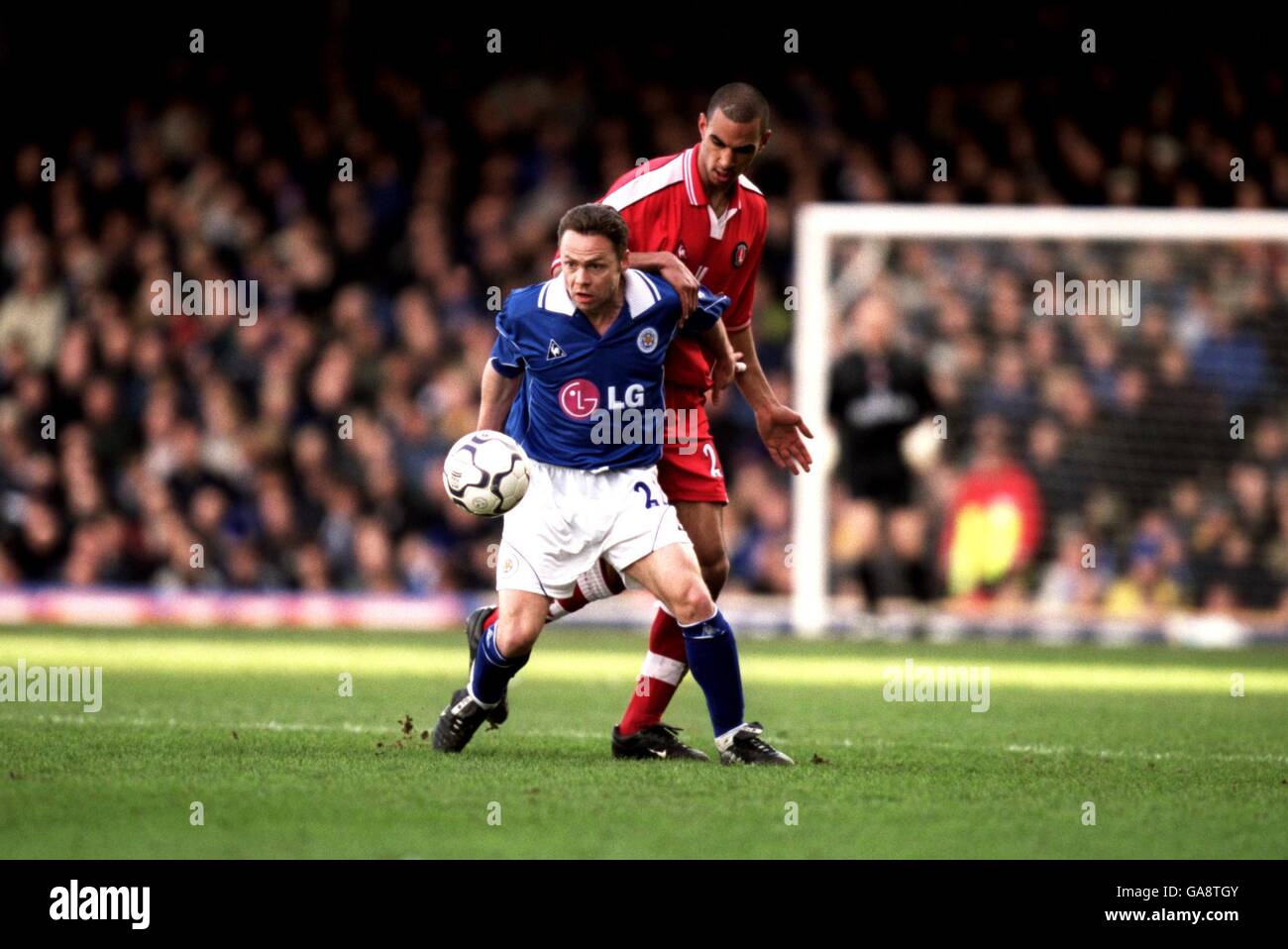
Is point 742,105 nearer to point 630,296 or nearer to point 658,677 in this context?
point 630,296

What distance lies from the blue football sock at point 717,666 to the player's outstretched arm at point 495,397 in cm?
97

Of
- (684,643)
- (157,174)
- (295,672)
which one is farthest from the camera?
(157,174)

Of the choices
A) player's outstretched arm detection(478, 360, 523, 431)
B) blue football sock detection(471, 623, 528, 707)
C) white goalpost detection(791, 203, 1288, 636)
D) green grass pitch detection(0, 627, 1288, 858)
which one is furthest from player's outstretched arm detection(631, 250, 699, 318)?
white goalpost detection(791, 203, 1288, 636)

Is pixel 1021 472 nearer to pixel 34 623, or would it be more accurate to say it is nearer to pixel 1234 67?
pixel 1234 67

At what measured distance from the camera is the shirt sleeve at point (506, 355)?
6.89 metres

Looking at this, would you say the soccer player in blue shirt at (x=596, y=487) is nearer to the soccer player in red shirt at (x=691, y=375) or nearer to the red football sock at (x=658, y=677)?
the soccer player in red shirt at (x=691, y=375)

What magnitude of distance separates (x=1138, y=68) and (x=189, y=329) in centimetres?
911

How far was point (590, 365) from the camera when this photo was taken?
6.82m

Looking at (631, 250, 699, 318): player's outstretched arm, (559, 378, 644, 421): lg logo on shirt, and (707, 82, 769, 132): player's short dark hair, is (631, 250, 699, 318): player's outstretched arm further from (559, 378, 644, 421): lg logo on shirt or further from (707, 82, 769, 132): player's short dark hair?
(707, 82, 769, 132): player's short dark hair

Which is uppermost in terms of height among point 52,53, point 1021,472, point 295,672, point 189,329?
point 52,53

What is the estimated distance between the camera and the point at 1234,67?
63.0 feet

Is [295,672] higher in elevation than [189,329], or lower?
lower

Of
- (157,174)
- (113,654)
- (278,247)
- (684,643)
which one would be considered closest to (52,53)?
(157,174)

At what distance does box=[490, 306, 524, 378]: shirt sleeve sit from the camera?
22.6ft
